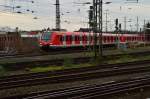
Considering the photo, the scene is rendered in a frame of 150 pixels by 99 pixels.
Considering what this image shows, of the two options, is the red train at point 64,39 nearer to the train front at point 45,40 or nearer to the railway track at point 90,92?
the train front at point 45,40

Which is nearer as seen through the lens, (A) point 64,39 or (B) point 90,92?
(B) point 90,92

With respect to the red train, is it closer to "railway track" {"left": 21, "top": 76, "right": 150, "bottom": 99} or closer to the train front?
the train front

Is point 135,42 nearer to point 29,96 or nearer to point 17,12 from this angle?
point 17,12

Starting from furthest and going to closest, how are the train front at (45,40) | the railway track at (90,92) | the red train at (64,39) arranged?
1. the train front at (45,40)
2. the red train at (64,39)
3. the railway track at (90,92)

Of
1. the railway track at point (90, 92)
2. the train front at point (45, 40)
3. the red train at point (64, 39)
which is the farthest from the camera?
the train front at point (45, 40)

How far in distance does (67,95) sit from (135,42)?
175 ft

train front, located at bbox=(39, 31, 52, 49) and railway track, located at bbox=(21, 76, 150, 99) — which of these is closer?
railway track, located at bbox=(21, 76, 150, 99)

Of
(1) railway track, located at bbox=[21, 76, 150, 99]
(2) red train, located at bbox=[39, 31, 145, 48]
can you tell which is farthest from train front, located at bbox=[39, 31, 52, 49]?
(1) railway track, located at bbox=[21, 76, 150, 99]

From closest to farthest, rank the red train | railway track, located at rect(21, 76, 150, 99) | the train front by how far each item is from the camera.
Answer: railway track, located at rect(21, 76, 150, 99), the red train, the train front

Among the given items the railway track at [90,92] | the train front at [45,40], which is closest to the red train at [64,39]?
the train front at [45,40]

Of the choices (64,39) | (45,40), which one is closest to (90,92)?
(64,39)

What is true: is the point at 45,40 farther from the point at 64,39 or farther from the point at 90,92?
Result: the point at 90,92

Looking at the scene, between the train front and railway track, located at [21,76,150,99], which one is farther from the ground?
the train front

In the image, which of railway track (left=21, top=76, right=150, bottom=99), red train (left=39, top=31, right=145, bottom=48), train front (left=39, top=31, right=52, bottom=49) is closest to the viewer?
railway track (left=21, top=76, right=150, bottom=99)
